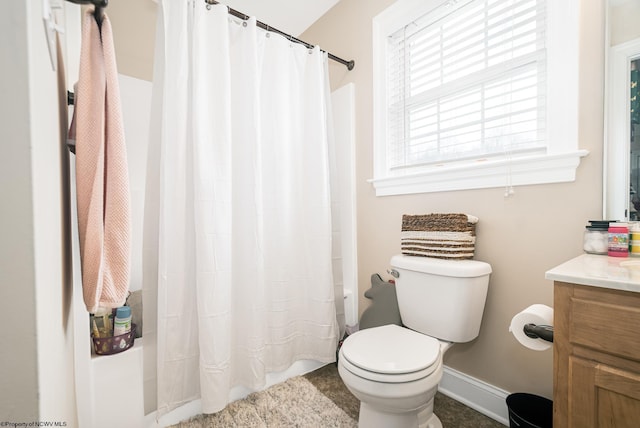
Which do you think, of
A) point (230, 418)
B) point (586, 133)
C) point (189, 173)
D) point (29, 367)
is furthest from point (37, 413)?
point (586, 133)

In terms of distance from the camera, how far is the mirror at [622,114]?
0.96 meters

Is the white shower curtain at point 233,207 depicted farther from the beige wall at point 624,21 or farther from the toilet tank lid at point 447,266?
the beige wall at point 624,21

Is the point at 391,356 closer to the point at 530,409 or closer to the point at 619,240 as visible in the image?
the point at 530,409

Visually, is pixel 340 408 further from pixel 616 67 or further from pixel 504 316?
pixel 616 67

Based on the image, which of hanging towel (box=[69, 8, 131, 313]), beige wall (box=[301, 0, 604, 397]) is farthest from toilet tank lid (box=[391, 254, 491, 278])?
hanging towel (box=[69, 8, 131, 313])

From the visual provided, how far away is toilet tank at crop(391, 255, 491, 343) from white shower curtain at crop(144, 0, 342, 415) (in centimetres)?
55

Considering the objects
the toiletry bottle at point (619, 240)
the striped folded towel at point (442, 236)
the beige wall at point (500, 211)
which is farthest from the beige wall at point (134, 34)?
the toiletry bottle at point (619, 240)

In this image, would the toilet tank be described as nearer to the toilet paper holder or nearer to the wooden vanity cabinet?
the toilet paper holder

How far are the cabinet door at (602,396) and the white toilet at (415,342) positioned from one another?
408mm

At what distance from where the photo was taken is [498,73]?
135 centimetres

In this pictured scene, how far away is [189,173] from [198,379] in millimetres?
989

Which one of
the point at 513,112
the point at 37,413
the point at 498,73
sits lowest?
the point at 37,413

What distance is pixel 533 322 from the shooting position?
0.92 meters

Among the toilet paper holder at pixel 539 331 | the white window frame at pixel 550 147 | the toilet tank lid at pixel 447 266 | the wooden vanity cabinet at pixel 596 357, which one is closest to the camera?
the wooden vanity cabinet at pixel 596 357
